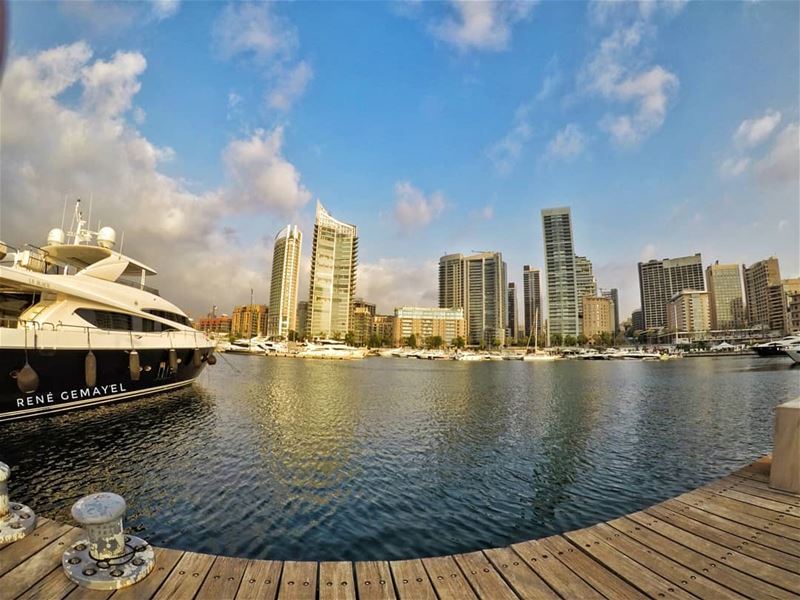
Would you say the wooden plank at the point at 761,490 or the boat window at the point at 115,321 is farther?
the boat window at the point at 115,321

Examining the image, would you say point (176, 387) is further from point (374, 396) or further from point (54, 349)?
point (374, 396)

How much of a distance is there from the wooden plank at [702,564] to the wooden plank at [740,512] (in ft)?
Answer: 5.94

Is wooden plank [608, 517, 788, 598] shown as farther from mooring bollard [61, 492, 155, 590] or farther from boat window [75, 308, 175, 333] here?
boat window [75, 308, 175, 333]

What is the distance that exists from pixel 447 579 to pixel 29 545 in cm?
632

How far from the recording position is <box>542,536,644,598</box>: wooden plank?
211 inches

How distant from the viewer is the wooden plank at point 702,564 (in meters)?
5.35

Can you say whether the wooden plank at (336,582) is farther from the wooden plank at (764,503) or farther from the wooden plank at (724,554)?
the wooden plank at (764,503)

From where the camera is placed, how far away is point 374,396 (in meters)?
42.2

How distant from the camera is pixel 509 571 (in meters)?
5.75

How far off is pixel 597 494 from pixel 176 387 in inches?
1414

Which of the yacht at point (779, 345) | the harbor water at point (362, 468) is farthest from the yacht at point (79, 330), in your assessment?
the yacht at point (779, 345)

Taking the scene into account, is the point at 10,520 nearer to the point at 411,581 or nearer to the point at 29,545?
the point at 29,545

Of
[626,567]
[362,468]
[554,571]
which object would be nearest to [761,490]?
[626,567]

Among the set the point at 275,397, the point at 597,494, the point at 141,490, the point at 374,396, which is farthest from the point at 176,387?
the point at 597,494
